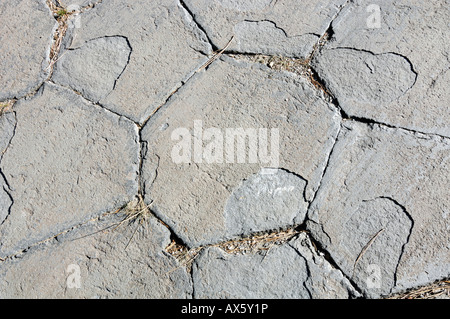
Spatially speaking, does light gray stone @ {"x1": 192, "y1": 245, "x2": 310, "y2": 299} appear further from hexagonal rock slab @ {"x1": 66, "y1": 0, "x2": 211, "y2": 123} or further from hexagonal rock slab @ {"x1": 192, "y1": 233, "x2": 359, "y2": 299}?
hexagonal rock slab @ {"x1": 66, "y1": 0, "x2": 211, "y2": 123}

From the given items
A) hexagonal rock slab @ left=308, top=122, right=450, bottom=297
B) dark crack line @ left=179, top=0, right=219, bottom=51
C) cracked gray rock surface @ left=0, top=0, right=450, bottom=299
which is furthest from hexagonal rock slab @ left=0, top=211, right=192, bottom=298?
dark crack line @ left=179, top=0, right=219, bottom=51

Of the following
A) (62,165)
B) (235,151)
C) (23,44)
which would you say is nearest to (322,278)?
(235,151)

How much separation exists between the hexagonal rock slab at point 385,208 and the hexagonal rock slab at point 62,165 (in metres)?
0.70

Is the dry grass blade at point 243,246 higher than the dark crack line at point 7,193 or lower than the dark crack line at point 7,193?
lower

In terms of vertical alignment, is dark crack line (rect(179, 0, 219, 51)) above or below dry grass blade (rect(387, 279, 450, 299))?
above

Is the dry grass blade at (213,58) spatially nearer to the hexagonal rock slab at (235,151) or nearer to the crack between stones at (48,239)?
the hexagonal rock slab at (235,151)

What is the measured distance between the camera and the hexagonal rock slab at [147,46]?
5.64ft

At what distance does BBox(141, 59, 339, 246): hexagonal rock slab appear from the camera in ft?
4.87

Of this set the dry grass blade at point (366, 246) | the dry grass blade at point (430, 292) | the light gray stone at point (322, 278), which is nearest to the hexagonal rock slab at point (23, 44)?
the light gray stone at point (322, 278)

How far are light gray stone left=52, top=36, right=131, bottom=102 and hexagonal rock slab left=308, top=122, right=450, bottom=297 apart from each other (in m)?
0.93

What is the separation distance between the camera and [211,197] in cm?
152
